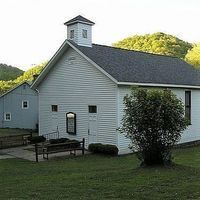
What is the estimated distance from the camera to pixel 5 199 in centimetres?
991

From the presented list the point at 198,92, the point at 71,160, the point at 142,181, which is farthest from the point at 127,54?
the point at 142,181

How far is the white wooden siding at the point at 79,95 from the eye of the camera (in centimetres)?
2370

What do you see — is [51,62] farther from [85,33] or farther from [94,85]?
[94,85]

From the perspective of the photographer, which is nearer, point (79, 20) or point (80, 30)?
point (80, 30)

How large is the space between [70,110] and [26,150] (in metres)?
4.18

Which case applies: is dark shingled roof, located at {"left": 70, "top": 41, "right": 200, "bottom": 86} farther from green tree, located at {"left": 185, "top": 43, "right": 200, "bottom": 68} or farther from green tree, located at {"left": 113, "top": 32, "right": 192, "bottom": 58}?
green tree, located at {"left": 113, "top": 32, "right": 192, "bottom": 58}

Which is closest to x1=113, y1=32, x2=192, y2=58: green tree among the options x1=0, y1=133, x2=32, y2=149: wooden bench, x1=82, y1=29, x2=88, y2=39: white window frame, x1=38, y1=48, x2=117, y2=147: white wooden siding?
x1=82, y1=29, x2=88, y2=39: white window frame

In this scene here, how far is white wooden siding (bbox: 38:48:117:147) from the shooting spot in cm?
2370

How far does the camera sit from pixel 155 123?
13430 mm

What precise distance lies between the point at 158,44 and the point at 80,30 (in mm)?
51588

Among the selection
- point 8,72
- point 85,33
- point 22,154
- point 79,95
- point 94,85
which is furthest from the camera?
point 8,72

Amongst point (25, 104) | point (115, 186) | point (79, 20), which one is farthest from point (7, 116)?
point (115, 186)

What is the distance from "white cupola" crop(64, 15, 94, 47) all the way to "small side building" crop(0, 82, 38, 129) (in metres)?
17.3


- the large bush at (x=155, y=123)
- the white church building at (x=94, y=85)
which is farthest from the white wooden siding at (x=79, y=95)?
the large bush at (x=155, y=123)
